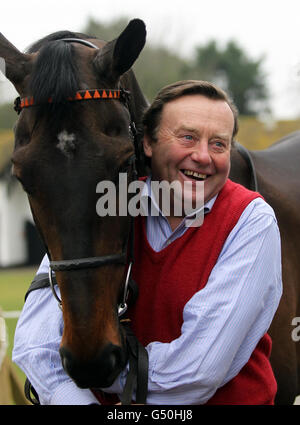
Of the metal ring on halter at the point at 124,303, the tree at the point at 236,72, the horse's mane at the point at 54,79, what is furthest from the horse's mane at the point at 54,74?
the tree at the point at 236,72

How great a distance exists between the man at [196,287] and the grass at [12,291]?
589cm

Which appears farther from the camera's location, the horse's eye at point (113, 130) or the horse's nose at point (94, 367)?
the horse's eye at point (113, 130)

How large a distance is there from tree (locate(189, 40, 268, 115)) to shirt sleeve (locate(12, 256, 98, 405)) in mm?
39049

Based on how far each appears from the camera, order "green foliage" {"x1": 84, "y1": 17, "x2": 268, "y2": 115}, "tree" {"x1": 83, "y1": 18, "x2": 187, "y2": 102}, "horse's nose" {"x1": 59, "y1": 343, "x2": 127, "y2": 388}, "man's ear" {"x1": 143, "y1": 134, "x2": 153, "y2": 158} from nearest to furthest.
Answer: "horse's nose" {"x1": 59, "y1": 343, "x2": 127, "y2": 388}, "man's ear" {"x1": 143, "y1": 134, "x2": 153, "y2": 158}, "tree" {"x1": 83, "y1": 18, "x2": 187, "y2": 102}, "green foliage" {"x1": 84, "y1": 17, "x2": 268, "y2": 115}

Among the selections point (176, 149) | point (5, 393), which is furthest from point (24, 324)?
point (5, 393)

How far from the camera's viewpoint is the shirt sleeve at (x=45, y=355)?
2.04 m

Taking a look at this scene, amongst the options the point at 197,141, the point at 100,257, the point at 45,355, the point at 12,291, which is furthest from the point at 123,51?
the point at 12,291

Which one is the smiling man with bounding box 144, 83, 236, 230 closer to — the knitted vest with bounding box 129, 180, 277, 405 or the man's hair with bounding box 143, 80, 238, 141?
the man's hair with bounding box 143, 80, 238, 141

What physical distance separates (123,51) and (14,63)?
1.38 feet

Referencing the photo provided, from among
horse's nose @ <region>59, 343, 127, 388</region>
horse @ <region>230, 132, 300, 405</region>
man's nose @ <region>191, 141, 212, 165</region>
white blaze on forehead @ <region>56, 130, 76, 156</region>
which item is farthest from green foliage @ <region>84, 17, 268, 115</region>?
horse's nose @ <region>59, 343, 127, 388</region>

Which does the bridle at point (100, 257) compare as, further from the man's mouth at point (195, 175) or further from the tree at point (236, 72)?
the tree at point (236, 72)

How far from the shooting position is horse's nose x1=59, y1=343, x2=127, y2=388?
1.83 metres

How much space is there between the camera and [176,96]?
7.46ft

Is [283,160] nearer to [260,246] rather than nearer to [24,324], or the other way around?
[260,246]
